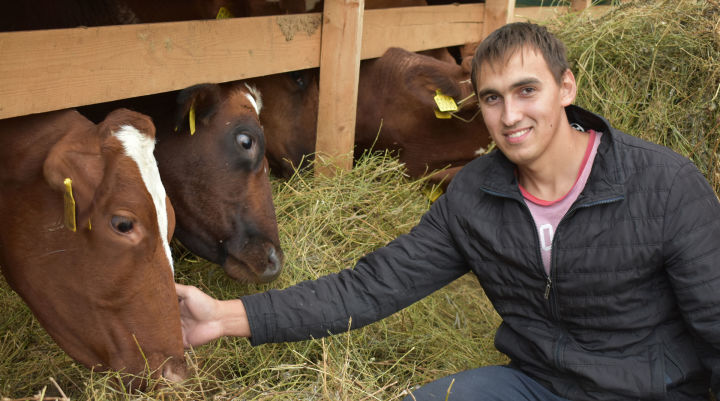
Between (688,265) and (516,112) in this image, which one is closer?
(688,265)

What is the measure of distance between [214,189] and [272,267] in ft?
1.68

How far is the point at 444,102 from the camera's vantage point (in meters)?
5.24

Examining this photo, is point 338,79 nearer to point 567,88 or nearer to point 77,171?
point 567,88

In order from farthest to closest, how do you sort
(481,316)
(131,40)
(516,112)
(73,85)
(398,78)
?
1. (398,78)
2. (481,316)
3. (131,40)
4. (73,85)
5. (516,112)

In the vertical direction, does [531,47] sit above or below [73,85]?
above

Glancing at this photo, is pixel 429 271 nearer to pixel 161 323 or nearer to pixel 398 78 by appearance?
pixel 161 323

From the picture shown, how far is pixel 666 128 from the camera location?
4.63 metres

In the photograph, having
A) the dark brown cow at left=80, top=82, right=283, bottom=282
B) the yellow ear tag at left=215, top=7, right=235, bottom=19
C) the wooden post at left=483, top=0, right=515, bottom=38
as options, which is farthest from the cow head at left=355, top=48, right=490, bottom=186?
the dark brown cow at left=80, top=82, right=283, bottom=282

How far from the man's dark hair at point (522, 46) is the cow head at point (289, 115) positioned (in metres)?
A: 2.67

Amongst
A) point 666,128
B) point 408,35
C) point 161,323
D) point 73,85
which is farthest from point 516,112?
point 408,35

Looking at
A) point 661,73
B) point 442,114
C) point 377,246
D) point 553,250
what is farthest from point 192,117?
point 661,73

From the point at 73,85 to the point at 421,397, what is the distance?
177 cm

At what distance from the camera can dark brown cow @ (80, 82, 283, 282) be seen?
3.68 meters

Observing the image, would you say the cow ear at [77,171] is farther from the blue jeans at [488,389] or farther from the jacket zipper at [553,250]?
the jacket zipper at [553,250]
